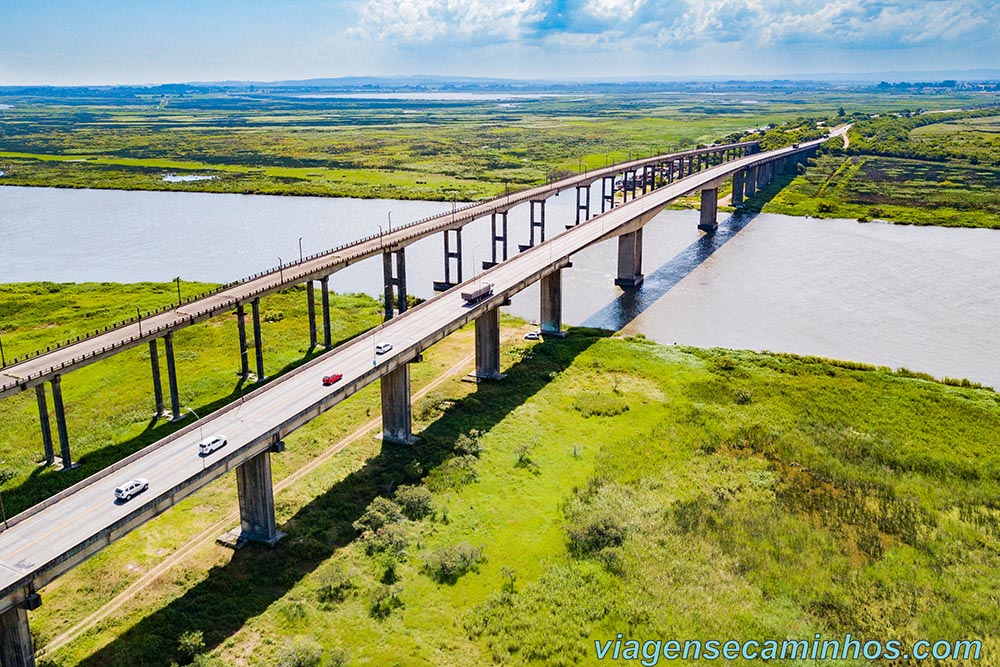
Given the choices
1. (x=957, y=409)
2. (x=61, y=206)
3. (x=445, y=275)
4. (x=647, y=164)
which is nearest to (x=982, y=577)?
(x=957, y=409)

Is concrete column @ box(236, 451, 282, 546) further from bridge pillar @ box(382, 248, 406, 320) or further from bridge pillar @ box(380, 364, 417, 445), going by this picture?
bridge pillar @ box(382, 248, 406, 320)

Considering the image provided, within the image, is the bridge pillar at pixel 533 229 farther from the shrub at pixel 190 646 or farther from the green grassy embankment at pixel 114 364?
the shrub at pixel 190 646

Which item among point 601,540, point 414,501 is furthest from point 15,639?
point 601,540

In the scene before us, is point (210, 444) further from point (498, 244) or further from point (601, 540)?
point (498, 244)

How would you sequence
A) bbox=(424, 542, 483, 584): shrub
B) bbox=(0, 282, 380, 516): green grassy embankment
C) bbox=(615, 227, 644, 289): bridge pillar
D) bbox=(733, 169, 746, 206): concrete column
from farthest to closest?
bbox=(733, 169, 746, 206): concrete column, bbox=(615, 227, 644, 289): bridge pillar, bbox=(0, 282, 380, 516): green grassy embankment, bbox=(424, 542, 483, 584): shrub

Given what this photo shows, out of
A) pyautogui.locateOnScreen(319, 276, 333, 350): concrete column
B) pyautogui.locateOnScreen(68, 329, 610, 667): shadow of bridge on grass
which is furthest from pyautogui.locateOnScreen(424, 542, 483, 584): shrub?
pyautogui.locateOnScreen(319, 276, 333, 350): concrete column

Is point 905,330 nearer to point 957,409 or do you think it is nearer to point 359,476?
point 957,409
